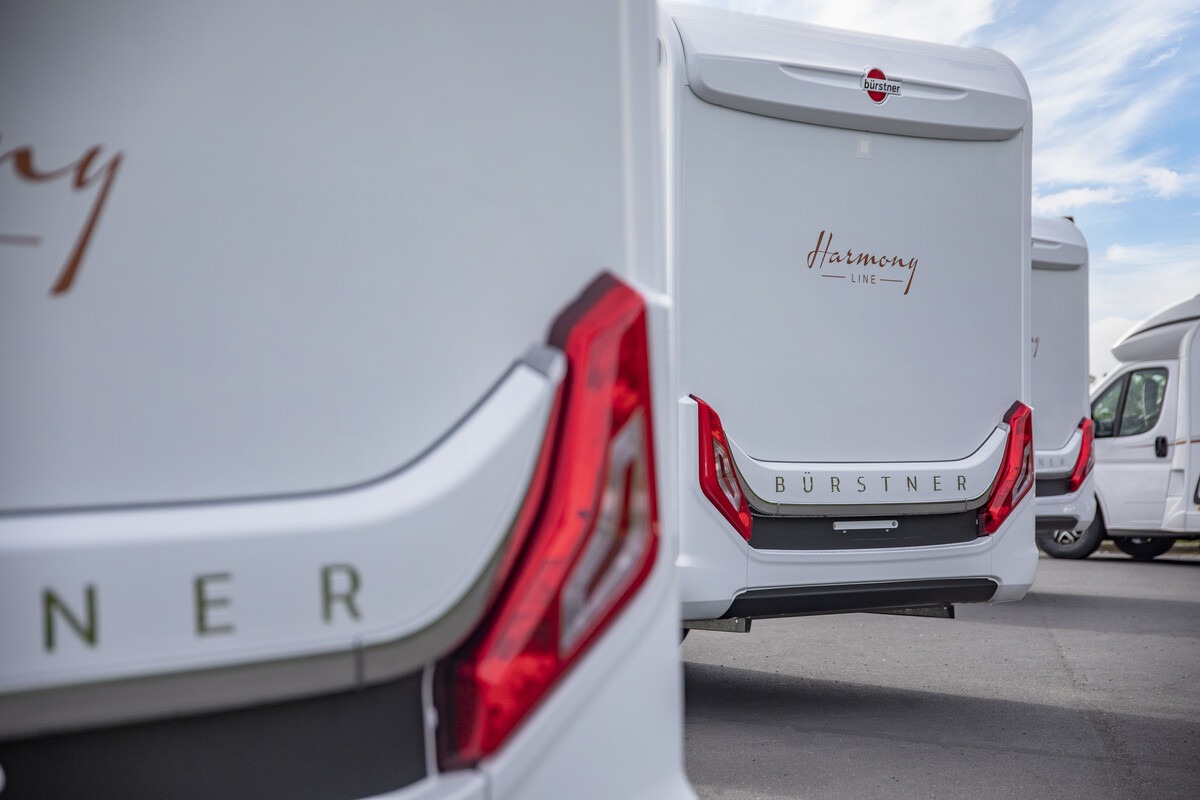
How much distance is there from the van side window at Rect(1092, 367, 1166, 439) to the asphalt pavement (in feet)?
13.6

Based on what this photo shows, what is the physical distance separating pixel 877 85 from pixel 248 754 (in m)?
4.72

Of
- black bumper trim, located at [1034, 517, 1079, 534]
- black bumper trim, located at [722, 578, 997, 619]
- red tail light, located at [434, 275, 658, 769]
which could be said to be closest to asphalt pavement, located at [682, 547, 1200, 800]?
black bumper trim, located at [722, 578, 997, 619]

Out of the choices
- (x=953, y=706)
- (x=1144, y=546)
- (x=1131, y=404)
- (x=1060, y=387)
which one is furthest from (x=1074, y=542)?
(x=953, y=706)

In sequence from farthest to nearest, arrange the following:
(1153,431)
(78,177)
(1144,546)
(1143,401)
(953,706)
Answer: (1144,546)
(1143,401)
(1153,431)
(953,706)
(78,177)

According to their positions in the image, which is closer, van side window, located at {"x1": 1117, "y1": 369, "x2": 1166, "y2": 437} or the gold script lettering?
the gold script lettering

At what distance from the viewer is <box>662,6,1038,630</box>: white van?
16.8ft

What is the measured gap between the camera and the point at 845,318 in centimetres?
543

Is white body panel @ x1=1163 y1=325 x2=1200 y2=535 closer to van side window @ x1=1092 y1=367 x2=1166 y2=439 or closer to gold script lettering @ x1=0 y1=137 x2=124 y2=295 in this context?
van side window @ x1=1092 y1=367 x2=1166 y2=439

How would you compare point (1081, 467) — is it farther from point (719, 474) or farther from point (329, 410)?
point (329, 410)

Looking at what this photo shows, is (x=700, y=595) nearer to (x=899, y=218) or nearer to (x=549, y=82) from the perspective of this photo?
(x=899, y=218)

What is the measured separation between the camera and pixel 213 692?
1.28 meters

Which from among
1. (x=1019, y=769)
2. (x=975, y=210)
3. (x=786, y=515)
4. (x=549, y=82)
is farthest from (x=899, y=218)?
(x=549, y=82)

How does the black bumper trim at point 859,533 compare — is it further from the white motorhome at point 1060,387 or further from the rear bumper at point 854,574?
the white motorhome at point 1060,387

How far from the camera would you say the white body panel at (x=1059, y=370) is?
32.8 feet
